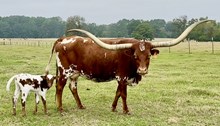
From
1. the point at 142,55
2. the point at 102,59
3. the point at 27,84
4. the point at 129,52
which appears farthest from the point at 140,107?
the point at 27,84

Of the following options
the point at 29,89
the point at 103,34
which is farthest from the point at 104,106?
the point at 103,34

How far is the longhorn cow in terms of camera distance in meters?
9.77

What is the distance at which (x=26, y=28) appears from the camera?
139m

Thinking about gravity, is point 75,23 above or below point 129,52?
above

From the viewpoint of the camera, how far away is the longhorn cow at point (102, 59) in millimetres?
9773

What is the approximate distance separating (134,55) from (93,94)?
4.11 meters

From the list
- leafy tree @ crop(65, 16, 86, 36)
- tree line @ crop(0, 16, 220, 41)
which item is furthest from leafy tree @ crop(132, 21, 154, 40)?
tree line @ crop(0, 16, 220, 41)

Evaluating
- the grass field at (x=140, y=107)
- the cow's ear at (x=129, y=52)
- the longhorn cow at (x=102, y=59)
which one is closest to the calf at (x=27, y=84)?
the grass field at (x=140, y=107)

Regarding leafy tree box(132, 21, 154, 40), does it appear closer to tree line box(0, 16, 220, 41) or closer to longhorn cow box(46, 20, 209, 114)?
tree line box(0, 16, 220, 41)

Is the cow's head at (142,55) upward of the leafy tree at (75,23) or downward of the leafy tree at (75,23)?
downward

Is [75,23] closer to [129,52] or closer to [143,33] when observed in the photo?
[143,33]

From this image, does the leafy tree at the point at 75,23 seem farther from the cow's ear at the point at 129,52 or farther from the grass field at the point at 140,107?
the cow's ear at the point at 129,52

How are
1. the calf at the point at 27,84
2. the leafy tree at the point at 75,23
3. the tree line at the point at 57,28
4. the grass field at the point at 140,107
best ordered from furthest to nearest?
the tree line at the point at 57,28
the leafy tree at the point at 75,23
the calf at the point at 27,84
the grass field at the point at 140,107

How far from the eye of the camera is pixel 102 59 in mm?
10453
